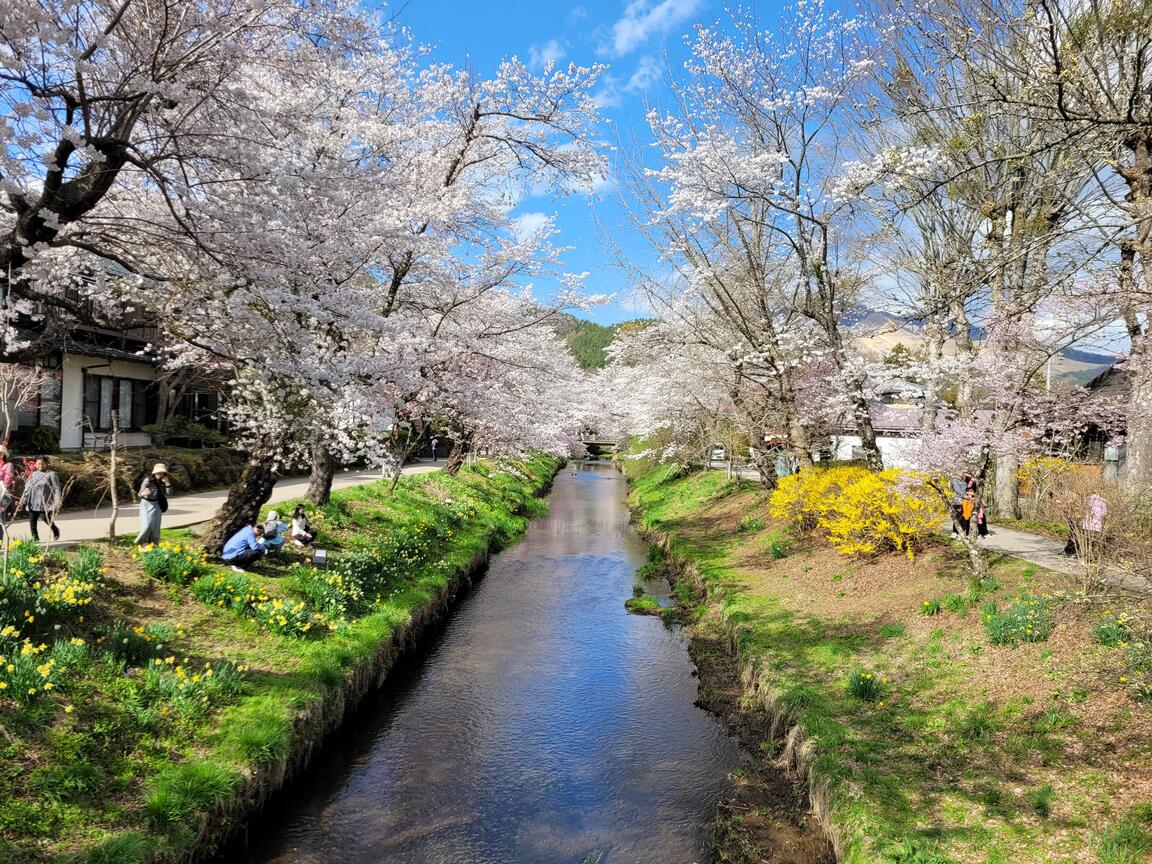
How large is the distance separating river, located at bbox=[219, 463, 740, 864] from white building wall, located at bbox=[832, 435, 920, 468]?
Answer: 558 cm

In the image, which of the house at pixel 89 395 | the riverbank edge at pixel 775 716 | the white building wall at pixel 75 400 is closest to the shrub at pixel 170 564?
the riverbank edge at pixel 775 716

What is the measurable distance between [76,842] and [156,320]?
19.1 feet

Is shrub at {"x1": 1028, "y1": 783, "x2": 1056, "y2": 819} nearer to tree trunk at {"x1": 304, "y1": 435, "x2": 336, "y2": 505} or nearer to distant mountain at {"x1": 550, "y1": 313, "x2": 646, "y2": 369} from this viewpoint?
tree trunk at {"x1": 304, "y1": 435, "x2": 336, "y2": 505}

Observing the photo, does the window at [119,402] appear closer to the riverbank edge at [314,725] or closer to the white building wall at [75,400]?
the white building wall at [75,400]

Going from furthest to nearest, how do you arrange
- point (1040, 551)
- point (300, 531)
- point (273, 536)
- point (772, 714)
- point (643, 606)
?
1. point (643, 606)
2. point (300, 531)
3. point (1040, 551)
4. point (273, 536)
5. point (772, 714)

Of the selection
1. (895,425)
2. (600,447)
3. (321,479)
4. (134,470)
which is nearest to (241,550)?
(321,479)

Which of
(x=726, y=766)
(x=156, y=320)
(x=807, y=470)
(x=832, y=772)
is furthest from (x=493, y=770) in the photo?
(x=807, y=470)

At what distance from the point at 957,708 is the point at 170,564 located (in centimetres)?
1005

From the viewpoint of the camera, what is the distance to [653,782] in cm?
801

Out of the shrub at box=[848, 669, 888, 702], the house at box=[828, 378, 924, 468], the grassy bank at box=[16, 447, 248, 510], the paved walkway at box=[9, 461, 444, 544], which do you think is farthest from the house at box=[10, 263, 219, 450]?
the house at box=[828, 378, 924, 468]

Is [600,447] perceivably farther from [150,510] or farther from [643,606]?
[150,510]

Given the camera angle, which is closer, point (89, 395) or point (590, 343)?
point (89, 395)

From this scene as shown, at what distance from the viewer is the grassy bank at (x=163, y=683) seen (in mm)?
5398

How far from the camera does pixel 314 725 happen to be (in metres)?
7.99
